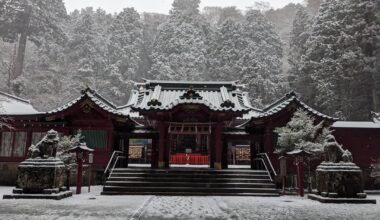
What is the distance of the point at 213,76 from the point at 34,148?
1269 inches

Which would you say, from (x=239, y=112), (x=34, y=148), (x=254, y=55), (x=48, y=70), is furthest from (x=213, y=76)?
(x=34, y=148)

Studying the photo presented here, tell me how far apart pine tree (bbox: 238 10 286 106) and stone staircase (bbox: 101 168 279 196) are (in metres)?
22.2

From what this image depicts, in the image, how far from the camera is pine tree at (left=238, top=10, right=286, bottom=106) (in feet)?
124

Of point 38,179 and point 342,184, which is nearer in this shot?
point 342,184

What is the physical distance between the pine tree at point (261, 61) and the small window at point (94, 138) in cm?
2277

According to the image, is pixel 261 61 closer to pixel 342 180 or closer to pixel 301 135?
pixel 301 135

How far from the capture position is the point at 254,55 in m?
39.9

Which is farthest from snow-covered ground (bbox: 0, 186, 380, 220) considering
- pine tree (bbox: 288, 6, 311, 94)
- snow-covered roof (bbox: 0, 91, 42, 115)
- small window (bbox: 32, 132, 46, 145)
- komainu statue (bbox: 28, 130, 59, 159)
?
pine tree (bbox: 288, 6, 311, 94)

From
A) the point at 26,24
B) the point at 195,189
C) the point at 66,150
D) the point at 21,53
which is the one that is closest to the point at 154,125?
the point at 66,150

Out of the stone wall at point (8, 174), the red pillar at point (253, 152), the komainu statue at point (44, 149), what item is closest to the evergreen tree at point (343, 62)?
the red pillar at point (253, 152)

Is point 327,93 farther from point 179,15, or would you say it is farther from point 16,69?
point 16,69

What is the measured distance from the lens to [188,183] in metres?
15.3

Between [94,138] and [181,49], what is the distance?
27.9m

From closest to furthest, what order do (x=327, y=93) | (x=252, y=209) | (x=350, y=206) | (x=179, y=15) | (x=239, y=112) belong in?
(x=252, y=209) < (x=350, y=206) < (x=239, y=112) < (x=327, y=93) < (x=179, y=15)
